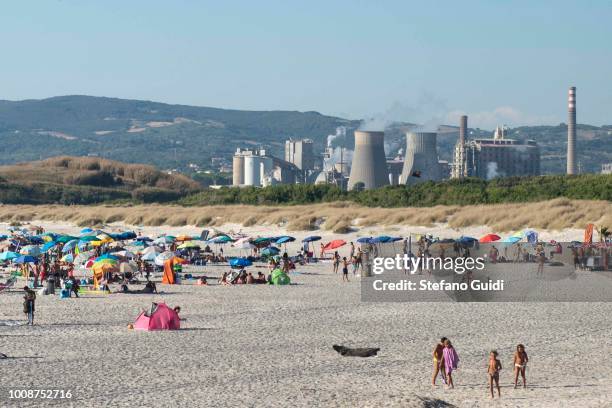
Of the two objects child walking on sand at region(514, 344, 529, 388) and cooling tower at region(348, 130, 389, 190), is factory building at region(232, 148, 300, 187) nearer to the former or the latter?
cooling tower at region(348, 130, 389, 190)

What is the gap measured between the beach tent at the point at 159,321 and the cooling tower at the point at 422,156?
9211 cm

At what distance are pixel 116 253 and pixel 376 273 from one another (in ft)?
24.8

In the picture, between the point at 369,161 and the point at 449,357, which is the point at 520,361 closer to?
the point at 449,357

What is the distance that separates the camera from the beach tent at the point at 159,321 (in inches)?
794

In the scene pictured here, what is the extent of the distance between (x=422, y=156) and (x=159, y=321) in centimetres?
9427

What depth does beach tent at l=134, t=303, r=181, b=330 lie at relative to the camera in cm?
2017

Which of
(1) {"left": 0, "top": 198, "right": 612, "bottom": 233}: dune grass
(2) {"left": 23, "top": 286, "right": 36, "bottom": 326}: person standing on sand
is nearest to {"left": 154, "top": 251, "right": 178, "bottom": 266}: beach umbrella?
(2) {"left": 23, "top": 286, "right": 36, "bottom": 326}: person standing on sand

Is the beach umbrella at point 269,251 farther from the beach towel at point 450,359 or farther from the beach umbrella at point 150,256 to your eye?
the beach towel at point 450,359

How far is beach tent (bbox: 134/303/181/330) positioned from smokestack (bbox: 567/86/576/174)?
95.8 meters

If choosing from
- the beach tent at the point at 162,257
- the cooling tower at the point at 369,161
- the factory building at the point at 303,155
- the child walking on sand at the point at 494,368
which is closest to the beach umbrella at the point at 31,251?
the beach tent at the point at 162,257

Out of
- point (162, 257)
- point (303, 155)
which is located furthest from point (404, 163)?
point (162, 257)

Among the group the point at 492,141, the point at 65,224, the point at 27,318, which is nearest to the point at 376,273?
the point at 27,318

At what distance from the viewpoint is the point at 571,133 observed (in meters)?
116

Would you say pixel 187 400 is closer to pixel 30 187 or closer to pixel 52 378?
pixel 52 378
